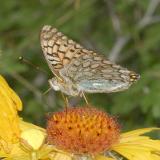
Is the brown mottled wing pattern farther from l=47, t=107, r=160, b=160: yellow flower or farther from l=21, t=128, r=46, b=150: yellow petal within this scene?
l=21, t=128, r=46, b=150: yellow petal

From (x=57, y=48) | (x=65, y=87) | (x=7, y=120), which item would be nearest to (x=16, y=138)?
(x=7, y=120)

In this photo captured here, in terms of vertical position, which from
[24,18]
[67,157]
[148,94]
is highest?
[24,18]

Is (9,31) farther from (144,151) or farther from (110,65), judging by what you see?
(144,151)

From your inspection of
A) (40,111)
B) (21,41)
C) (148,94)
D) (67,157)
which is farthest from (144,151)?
(21,41)

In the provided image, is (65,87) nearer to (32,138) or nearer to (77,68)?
(77,68)

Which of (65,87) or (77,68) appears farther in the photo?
(77,68)

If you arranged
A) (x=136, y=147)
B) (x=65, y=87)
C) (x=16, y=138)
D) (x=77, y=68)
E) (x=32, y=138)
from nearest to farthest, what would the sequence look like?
(x=32, y=138)
(x=16, y=138)
(x=136, y=147)
(x=65, y=87)
(x=77, y=68)
